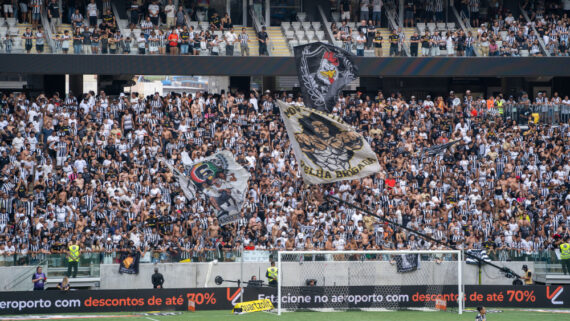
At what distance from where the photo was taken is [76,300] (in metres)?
27.2

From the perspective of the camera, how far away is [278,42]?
40781mm

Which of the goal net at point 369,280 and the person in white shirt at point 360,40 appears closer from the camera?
the goal net at point 369,280

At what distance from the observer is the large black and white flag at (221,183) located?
29219 mm

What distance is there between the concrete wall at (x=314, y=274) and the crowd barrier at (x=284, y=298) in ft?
1.09

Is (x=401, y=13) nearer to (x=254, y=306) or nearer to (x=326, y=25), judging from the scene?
(x=326, y=25)

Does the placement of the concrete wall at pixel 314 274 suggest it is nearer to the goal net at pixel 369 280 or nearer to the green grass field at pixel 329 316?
the goal net at pixel 369 280

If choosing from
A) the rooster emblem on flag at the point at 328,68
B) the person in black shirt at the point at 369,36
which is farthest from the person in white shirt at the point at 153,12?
the rooster emblem on flag at the point at 328,68

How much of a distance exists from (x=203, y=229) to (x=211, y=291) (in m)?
3.54

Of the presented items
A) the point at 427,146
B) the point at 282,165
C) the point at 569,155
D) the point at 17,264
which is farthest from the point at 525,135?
the point at 17,264

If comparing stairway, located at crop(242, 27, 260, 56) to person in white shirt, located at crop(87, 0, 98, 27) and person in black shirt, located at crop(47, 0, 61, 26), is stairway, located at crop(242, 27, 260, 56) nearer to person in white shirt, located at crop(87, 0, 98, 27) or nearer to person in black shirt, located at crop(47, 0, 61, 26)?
person in white shirt, located at crop(87, 0, 98, 27)

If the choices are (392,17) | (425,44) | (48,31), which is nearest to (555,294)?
(425,44)

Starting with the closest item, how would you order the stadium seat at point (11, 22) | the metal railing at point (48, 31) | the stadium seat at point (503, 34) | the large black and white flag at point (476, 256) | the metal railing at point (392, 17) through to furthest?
1. the large black and white flag at point (476, 256)
2. the metal railing at point (48, 31)
3. the stadium seat at point (11, 22)
4. the stadium seat at point (503, 34)
5. the metal railing at point (392, 17)

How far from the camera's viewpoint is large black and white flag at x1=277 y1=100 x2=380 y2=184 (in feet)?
91.8

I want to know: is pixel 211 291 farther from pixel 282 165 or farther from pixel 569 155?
pixel 569 155
